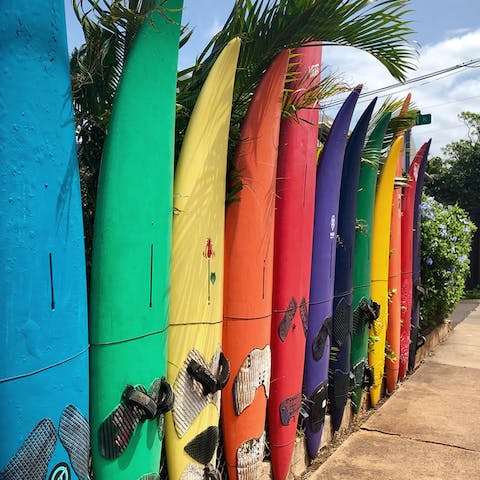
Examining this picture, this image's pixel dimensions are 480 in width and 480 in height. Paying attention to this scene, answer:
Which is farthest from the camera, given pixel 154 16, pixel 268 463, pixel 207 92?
pixel 268 463

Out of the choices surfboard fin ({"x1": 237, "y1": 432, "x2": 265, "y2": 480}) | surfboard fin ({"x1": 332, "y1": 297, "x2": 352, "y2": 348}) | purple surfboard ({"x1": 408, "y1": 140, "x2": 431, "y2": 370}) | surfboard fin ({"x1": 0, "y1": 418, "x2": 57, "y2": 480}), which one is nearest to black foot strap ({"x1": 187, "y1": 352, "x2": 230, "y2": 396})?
surfboard fin ({"x1": 237, "y1": 432, "x2": 265, "y2": 480})

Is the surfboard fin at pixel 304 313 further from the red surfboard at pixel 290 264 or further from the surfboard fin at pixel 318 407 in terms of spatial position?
the surfboard fin at pixel 318 407

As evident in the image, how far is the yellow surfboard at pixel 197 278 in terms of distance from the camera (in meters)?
2.24

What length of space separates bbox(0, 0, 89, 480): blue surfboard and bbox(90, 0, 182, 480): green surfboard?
0.61ft

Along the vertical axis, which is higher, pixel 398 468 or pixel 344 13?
pixel 344 13

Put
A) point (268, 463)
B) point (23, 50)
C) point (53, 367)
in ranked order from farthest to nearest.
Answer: point (268, 463) < point (53, 367) < point (23, 50)

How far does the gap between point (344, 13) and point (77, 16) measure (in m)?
1.13

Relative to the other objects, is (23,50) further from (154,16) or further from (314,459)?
(314,459)

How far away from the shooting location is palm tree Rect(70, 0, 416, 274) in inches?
→ 82.4

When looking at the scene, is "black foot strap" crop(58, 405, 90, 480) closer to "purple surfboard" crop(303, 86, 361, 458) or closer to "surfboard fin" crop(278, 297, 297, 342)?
"surfboard fin" crop(278, 297, 297, 342)

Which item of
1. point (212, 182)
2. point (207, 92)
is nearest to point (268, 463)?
point (212, 182)

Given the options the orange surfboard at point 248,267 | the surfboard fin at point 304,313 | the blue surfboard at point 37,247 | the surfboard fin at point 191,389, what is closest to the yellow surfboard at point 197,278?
the surfboard fin at point 191,389

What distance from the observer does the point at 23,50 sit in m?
1.48

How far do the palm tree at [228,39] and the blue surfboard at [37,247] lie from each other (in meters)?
0.45
